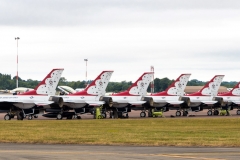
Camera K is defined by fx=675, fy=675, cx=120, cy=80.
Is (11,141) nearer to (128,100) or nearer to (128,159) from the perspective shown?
(128,159)

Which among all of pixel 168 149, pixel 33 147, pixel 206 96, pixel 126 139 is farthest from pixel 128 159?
pixel 206 96

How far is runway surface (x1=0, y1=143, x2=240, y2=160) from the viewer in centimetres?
2922

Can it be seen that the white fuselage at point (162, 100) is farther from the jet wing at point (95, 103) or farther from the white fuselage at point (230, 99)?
the jet wing at point (95, 103)

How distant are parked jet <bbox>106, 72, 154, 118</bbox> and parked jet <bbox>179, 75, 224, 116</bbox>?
748 centimetres

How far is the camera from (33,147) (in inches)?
1400

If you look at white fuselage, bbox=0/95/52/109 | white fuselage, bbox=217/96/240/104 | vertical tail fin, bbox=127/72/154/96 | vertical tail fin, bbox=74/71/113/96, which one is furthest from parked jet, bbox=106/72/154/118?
white fuselage, bbox=217/96/240/104

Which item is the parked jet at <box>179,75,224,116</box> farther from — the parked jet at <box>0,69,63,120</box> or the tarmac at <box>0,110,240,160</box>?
the tarmac at <box>0,110,240,160</box>

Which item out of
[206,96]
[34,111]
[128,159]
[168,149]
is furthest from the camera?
[206,96]

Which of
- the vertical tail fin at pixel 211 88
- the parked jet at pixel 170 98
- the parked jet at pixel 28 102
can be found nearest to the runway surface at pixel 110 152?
the parked jet at pixel 28 102

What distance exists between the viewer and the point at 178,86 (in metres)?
98.6

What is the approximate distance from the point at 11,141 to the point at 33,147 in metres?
5.50

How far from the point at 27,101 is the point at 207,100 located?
3170 cm

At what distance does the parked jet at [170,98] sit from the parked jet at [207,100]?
143 centimetres

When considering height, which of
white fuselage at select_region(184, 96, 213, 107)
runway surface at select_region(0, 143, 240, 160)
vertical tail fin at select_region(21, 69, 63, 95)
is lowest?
runway surface at select_region(0, 143, 240, 160)
